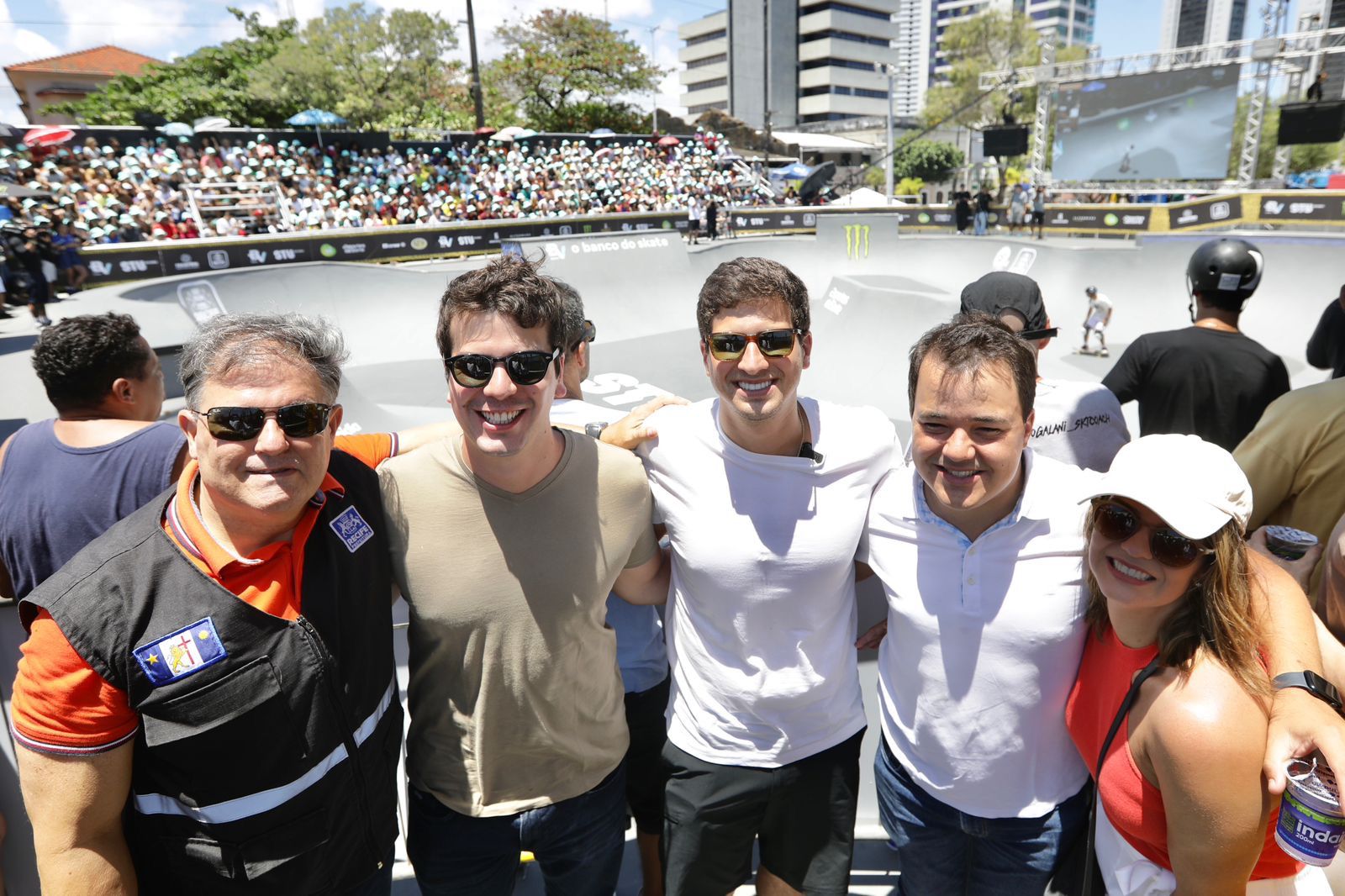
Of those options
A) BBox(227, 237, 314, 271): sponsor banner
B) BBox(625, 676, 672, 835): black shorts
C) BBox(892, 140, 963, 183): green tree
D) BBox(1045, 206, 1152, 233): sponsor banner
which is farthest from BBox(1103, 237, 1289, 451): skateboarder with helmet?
BBox(892, 140, 963, 183): green tree

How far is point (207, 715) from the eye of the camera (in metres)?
1.55

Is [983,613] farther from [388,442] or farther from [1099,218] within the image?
[1099,218]

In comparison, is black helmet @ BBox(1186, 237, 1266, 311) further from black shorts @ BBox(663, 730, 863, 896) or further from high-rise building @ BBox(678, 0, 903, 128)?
high-rise building @ BBox(678, 0, 903, 128)

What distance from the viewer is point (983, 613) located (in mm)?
1887

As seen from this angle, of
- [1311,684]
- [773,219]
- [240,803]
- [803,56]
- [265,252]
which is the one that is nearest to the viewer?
[1311,684]

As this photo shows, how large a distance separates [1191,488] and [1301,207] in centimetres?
2499

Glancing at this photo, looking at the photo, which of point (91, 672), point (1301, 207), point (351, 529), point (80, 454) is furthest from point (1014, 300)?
point (1301, 207)

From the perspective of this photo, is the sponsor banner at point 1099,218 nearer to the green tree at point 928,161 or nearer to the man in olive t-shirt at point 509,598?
the man in olive t-shirt at point 509,598

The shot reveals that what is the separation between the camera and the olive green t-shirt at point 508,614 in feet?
6.38

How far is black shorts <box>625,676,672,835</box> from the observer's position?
2547 mm

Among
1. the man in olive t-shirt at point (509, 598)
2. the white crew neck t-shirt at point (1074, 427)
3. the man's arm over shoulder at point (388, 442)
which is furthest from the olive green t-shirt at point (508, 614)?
the white crew neck t-shirt at point (1074, 427)

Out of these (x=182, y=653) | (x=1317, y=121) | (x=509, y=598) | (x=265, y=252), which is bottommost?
(x=509, y=598)

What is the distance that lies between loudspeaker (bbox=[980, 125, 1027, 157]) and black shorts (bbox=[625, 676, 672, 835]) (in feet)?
108

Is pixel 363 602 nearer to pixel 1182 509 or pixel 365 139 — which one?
pixel 1182 509
